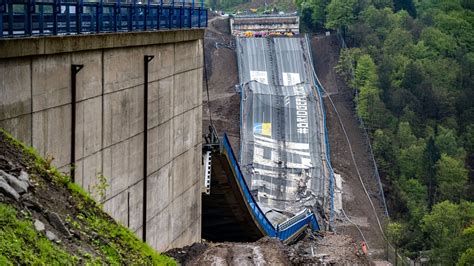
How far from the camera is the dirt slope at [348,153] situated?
2906 inches

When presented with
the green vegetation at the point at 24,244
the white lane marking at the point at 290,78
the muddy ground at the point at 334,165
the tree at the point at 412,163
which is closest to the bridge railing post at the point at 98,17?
the muddy ground at the point at 334,165

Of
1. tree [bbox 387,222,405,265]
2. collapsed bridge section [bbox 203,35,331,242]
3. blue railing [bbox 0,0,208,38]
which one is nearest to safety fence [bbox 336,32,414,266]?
tree [bbox 387,222,405,265]

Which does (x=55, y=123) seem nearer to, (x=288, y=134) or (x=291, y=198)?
(x=291, y=198)

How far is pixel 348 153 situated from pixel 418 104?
723 inches

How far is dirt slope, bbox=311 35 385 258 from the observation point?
73.8m

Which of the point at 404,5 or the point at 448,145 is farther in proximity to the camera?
the point at 404,5

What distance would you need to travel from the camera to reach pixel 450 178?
88.7m

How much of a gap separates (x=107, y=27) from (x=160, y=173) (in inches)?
209

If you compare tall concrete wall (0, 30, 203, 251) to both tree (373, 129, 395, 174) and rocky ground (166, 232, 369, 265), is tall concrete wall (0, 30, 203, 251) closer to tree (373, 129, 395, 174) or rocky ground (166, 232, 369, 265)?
rocky ground (166, 232, 369, 265)

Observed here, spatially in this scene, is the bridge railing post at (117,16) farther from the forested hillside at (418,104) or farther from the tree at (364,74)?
the tree at (364,74)

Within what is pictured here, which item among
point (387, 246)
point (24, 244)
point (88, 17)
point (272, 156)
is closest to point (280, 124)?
point (272, 156)

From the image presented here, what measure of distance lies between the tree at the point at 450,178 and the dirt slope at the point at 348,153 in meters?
6.26

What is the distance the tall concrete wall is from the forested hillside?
32.8 metres

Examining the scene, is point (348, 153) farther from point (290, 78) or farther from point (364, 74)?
point (364, 74)
